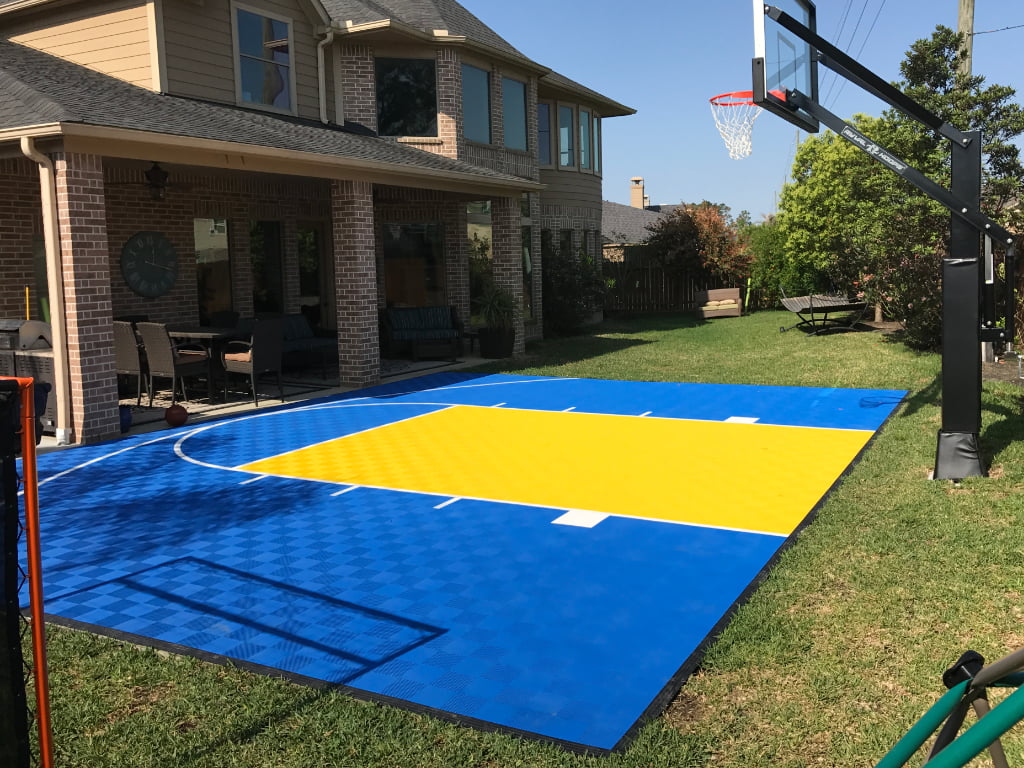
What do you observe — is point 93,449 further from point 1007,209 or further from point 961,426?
point 1007,209

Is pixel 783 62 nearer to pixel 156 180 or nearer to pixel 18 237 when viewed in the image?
pixel 156 180

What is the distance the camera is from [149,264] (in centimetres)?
1480

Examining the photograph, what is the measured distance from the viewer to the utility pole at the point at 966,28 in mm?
16141

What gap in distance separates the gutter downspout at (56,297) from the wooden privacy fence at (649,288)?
21.3 metres

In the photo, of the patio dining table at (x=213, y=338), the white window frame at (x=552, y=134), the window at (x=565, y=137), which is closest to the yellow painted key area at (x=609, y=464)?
the patio dining table at (x=213, y=338)

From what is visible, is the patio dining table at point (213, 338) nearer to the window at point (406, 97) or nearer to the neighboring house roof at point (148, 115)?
the neighboring house roof at point (148, 115)

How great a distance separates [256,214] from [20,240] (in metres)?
4.48

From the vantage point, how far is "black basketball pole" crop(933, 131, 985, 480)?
25.1 ft

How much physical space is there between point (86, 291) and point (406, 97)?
9.98 metres

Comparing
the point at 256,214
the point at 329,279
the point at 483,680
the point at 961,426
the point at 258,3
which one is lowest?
the point at 483,680

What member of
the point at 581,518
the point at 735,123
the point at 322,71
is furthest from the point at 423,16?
the point at 581,518

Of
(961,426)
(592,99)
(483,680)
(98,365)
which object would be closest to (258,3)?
(98,365)

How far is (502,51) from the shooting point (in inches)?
773

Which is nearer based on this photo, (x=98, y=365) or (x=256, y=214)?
(x=98, y=365)
